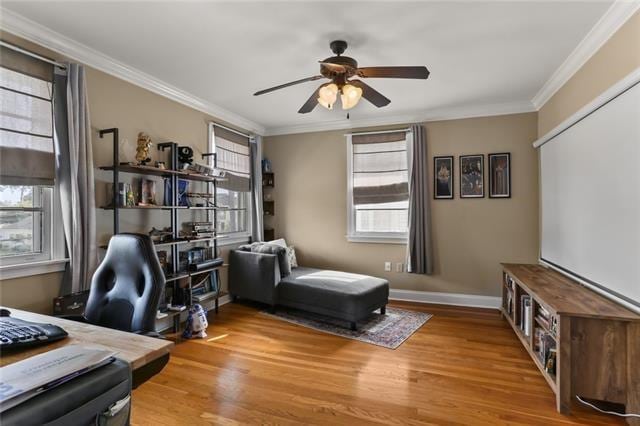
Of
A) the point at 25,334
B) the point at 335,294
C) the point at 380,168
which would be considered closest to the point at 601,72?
the point at 380,168

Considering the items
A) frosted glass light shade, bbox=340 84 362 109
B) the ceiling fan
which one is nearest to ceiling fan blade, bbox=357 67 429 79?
the ceiling fan

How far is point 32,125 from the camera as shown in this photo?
2414 mm

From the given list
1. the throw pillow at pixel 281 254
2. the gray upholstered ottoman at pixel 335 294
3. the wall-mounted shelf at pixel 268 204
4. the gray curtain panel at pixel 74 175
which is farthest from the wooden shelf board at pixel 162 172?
the gray upholstered ottoman at pixel 335 294

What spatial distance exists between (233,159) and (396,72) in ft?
9.39

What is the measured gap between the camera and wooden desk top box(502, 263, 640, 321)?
2.08 m

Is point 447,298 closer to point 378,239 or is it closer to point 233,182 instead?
point 378,239

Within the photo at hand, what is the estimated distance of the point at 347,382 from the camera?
8.16 ft

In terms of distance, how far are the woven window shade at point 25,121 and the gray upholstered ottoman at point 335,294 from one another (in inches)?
97.0

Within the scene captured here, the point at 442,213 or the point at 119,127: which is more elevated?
the point at 119,127

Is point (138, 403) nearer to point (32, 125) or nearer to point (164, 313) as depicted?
point (164, 313)

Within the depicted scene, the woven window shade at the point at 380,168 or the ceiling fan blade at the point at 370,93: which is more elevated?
the ceiling fan blade at the point at 370,93

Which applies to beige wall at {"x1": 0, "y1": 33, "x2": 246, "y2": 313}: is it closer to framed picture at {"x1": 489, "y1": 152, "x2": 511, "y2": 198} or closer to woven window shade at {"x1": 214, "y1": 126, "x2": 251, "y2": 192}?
woven window shade at {"x1": 214, "y1": 126, "x2": 251, "y2": 192}

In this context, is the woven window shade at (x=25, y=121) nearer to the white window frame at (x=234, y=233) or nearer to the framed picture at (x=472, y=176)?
the white window frame at (x=234, y=233)

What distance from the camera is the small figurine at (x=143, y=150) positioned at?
10.3 ft
